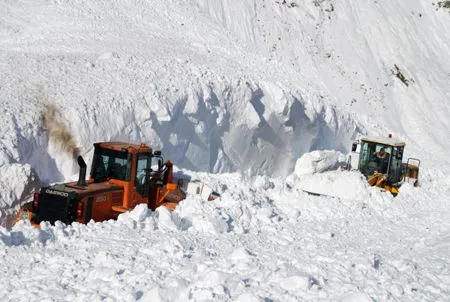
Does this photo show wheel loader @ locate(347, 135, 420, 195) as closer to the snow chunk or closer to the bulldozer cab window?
the snow chunk

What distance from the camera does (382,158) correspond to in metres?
18.5

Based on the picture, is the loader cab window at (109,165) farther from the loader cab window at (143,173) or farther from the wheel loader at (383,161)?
the wheel loader at (383,161)

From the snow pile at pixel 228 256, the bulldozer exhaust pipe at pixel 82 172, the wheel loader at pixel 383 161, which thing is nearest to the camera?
the snow pile at pixel 228 256

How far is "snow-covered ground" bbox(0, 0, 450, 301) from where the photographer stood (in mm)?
8031

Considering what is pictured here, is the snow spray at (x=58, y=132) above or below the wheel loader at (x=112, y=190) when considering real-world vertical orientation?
above

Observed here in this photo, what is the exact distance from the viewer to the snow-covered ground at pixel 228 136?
8031mm

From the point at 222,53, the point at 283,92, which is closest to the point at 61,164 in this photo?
the point at 283,92

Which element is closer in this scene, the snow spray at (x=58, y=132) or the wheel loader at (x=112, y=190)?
the wheel loader at (x=112, y=190)

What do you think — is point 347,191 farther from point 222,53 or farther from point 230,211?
point 222,53

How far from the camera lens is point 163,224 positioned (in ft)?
34.0

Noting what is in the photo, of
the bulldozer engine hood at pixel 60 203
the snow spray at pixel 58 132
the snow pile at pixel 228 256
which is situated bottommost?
the snow pile at pixel 228 256

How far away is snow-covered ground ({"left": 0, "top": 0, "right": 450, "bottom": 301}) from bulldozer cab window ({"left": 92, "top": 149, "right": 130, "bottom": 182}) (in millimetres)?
1316

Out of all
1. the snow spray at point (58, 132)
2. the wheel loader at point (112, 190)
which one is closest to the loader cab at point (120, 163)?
the wheel loader at point (112, 190)

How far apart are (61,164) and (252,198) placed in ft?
14.5
